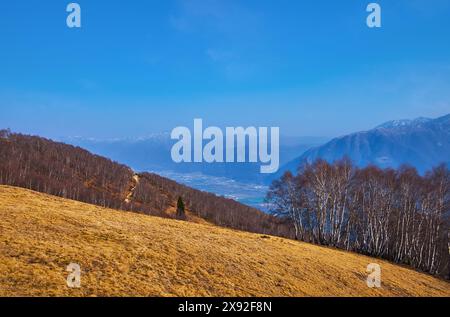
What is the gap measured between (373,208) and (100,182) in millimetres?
121355

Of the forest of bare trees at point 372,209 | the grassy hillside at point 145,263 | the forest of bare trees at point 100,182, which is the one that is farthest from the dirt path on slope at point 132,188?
the grassy hillside at point 145,263

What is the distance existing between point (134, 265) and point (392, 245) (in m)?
52.9

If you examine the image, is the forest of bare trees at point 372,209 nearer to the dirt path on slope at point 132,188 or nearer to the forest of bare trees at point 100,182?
the forest of bare trees at point 100,182

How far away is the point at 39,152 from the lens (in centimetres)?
15938

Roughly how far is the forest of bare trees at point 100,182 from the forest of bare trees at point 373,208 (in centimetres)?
4069

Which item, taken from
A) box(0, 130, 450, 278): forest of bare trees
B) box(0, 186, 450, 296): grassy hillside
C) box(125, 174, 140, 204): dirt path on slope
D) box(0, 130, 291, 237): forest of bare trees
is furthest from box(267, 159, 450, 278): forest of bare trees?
box(125, 174, 140, 204): dirt path on slope

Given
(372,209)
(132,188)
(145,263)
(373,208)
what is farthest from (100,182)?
(145,263)

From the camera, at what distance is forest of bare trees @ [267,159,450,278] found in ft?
166

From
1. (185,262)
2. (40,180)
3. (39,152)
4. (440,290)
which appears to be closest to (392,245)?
(440,290)

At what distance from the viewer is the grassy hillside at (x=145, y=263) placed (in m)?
16.8

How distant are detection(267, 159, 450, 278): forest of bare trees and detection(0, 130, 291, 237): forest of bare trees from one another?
40688 millimetres

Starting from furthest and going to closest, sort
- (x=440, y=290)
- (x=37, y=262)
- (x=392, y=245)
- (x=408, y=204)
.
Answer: (x=392, y=245)
(x=408, y=204)
(x=440, y=290)
(x=37, y=262)
